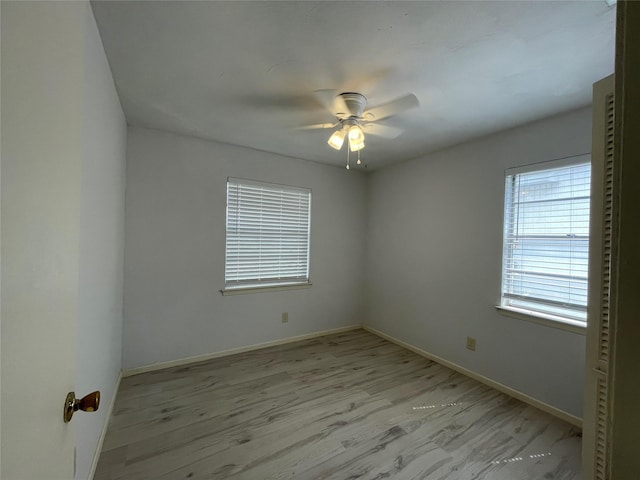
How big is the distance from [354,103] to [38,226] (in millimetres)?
1750

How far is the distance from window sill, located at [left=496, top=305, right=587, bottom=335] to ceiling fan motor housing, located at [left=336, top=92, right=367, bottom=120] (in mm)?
2126

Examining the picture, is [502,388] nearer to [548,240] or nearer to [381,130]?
[548,240]

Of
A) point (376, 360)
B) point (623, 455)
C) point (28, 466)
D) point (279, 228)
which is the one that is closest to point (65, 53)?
point (28, 466)

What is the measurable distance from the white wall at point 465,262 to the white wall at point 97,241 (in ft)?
9.72

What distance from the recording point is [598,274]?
1186 millimetres

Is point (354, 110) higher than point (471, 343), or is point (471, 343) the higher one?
point (354, 110)

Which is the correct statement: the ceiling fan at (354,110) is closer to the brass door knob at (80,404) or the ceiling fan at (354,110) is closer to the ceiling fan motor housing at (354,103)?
the ceiling fan motor housing at (354,103)

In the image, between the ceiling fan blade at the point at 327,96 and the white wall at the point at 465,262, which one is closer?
the ceiling fan blade at the point at 327,96

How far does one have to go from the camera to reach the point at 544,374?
219 cm

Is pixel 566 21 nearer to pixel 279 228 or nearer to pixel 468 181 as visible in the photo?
pixel 468 181

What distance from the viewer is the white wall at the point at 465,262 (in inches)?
84.1

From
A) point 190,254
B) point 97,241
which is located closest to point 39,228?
point 97,241

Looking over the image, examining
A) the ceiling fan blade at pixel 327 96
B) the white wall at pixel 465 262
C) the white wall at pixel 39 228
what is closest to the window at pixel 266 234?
the white wall at pixel 465 262

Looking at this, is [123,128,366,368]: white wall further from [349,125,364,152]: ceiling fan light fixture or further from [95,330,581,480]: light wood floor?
[349,125,364,152]: ceiling fan light fixture
